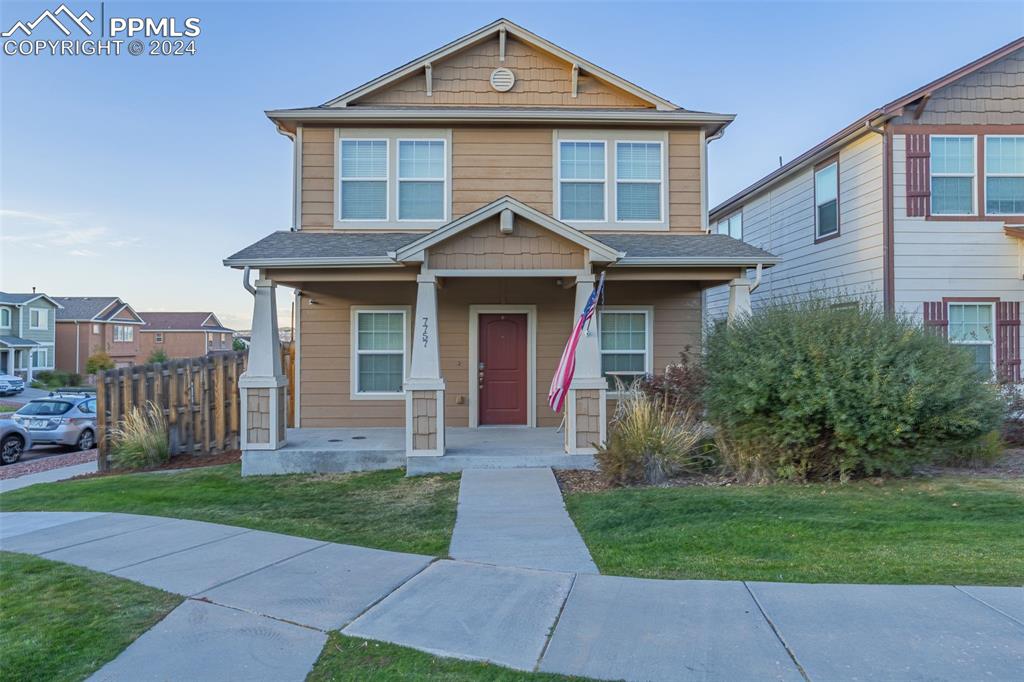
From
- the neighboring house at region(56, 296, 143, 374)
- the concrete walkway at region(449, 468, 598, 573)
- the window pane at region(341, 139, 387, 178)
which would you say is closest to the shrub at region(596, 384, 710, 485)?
the concrete walkway at region(449, 468, 598, 573)

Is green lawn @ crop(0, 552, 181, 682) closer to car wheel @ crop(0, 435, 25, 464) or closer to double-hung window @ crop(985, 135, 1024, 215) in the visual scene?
car wheel @ crop(0, 435, 25, 464)

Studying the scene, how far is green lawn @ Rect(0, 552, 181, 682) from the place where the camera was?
361cm

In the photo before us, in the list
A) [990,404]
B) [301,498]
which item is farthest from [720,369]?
[301,498]

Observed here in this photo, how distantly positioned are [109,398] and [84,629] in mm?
8756

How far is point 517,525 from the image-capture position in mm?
6449

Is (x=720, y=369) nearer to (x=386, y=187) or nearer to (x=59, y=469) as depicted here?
(x=386, y=187)

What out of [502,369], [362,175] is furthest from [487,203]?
[502,369]

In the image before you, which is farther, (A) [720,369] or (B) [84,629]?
(A) [720,369]

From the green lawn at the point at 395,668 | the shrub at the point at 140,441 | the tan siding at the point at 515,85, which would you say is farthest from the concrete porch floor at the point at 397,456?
the tan siding at the point at 515,85

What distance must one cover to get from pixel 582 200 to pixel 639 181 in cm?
112

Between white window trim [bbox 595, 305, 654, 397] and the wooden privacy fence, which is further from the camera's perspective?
white window trim [bbox 595, 305, 654, 397]

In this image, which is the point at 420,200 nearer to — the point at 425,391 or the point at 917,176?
the point at 425,391

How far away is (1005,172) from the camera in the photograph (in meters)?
11.7

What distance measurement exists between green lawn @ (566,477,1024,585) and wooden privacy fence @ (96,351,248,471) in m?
7.47
